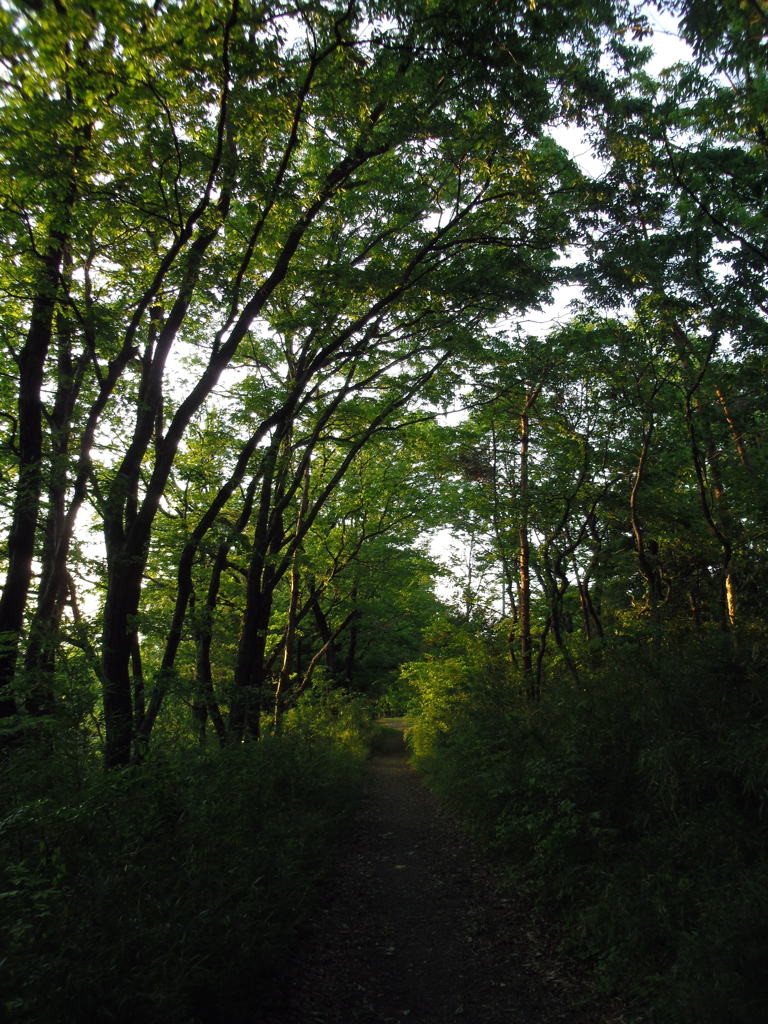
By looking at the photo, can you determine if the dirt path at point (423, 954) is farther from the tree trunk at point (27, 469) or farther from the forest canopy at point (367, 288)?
the tree trunk at point (27, 469)

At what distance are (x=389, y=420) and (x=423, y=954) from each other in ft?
31.4

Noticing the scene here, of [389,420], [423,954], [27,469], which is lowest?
[423,954]

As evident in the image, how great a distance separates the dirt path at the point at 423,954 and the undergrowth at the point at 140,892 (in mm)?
394

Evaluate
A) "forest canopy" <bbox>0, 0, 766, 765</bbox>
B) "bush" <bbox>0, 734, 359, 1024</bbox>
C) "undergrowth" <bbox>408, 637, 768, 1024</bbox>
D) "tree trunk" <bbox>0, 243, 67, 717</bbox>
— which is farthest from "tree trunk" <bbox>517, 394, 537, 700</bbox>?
"tree trunk" <bbox>0, 243, 67, 717</bbox>

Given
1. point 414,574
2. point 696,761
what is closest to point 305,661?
point 414,574

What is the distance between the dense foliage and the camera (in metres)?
3.96

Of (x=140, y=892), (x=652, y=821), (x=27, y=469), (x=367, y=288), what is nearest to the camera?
(x=140, y=892)

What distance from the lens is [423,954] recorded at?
4699mm

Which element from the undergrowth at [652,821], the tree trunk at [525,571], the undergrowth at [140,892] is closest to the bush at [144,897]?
the undergrowth at [140,892]

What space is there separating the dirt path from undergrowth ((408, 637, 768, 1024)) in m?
0.37

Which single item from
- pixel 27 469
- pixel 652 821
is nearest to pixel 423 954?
pixel 652 821

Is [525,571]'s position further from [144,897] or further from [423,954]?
[144,897]

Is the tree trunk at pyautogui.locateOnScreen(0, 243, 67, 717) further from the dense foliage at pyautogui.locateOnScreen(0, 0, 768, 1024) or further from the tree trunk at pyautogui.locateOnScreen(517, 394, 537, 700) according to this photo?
the tree trunk at pyautogui.locateOnScreen(517, 394, 537, 700)

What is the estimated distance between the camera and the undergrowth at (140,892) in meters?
2.66
